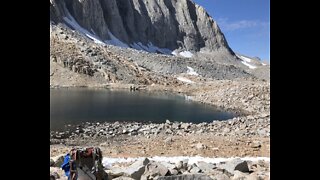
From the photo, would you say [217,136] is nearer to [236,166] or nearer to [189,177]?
[236,166]

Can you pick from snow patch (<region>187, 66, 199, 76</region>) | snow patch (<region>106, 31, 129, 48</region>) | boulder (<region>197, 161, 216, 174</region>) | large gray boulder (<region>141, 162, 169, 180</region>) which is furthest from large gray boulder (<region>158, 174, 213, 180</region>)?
snow patch (<region>106, 31, 129, 48</region>)

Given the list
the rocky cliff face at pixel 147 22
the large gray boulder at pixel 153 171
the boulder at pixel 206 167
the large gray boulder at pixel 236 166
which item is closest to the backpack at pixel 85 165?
the large gray boulder at pixel 153 171

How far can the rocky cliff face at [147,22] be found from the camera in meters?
129

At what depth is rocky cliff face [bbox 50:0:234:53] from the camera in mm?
129375

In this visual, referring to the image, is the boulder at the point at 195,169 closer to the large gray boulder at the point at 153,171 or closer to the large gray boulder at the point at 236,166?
the large gray boulder at the point at 236,166

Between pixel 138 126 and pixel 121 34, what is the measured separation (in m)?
128

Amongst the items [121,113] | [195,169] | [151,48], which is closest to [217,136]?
[195,169]

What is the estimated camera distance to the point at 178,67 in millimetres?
100688

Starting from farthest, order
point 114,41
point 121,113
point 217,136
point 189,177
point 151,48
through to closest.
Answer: point 151,48
point 114,41
point 121,113
point 217,136
point 189,177

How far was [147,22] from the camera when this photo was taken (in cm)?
17300

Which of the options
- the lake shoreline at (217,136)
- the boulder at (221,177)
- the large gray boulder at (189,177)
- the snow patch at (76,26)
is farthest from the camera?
the snow patch at (76,26)

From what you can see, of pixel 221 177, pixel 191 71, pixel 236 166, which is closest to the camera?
pixel 221 177
